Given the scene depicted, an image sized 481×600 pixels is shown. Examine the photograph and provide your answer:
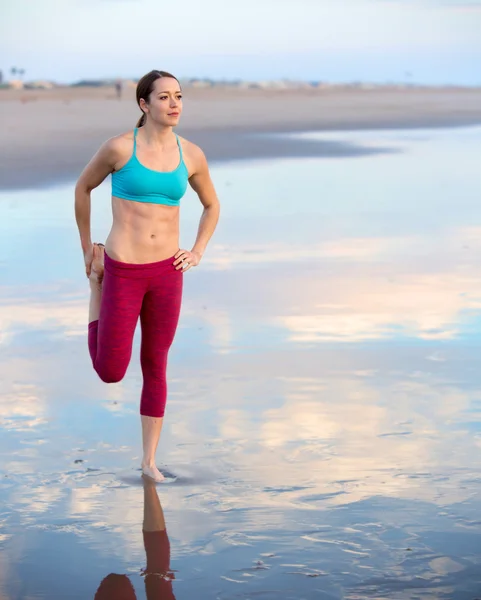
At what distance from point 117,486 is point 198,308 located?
4.10 metres

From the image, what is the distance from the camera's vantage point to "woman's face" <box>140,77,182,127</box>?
5684 mm

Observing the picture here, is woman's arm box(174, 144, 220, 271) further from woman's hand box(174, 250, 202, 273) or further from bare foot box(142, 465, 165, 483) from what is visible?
bare foot box(142, 465, 165, 483)

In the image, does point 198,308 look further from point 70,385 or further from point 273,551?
point 273,551

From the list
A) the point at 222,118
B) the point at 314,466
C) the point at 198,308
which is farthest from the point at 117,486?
the point at 222,118

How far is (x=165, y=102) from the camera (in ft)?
18.6

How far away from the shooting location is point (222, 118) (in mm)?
50625

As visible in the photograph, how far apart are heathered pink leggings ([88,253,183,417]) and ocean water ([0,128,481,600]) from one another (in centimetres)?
45

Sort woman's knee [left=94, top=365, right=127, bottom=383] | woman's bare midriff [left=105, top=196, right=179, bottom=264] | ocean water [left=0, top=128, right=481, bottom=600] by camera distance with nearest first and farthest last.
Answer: ocean water [left=0, top=128, right=481, bottom=600] → woman's bare midriff [left=105, top=196, right=179, bottom=264] → woman's knee [left=94, top=365, right=127, bottom=383]

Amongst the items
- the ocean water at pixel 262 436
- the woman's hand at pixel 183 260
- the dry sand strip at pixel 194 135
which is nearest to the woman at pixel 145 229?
the woman's hand at pixel 183 260

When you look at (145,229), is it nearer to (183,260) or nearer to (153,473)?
(183,260)

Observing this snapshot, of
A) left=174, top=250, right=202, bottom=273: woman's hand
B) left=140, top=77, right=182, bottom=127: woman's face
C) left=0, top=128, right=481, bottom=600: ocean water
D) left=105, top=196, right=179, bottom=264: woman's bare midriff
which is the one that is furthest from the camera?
left=174, top=250, right=202, bottom=273: woman's hand

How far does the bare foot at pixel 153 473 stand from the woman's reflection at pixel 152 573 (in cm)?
33

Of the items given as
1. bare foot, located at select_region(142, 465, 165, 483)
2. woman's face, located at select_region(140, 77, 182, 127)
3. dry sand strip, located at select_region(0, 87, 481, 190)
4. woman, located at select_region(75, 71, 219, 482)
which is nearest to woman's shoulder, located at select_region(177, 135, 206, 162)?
woman, located at select_region(75, 71, 219, 482)

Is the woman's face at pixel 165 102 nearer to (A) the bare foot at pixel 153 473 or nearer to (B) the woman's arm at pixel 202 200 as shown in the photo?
(B) the woman's arm at pixel 202 200
